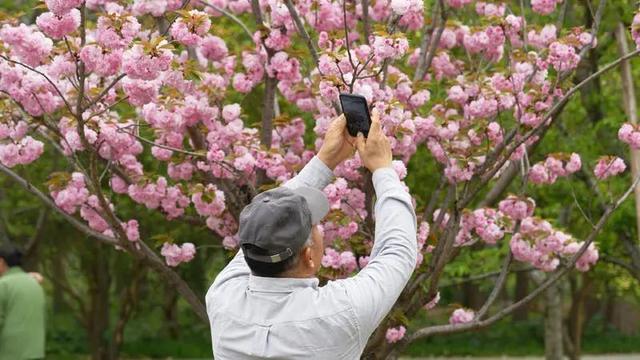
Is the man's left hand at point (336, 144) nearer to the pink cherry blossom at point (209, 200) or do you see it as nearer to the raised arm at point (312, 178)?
the raised arm at point (312, 178)

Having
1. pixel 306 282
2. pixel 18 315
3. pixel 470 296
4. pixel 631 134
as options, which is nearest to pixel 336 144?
pixel 306 282

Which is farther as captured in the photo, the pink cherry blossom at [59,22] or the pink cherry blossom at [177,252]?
the pink cherry blossom at [177,252]

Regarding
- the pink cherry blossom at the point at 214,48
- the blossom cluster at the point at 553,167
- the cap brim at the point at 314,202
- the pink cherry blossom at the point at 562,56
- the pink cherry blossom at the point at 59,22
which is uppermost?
the pink cherry blossom at the point at 214,48

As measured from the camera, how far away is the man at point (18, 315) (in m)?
5.77

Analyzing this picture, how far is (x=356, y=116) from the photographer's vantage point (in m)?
2.57

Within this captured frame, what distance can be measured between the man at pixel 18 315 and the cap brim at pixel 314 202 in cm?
391

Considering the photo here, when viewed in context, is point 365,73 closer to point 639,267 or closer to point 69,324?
point 639,267

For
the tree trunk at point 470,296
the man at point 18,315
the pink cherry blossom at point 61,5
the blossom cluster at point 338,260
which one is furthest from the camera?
the tree trunk at point 470,296

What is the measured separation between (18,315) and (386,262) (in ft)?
13.4

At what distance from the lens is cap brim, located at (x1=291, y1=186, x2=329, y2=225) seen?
2287 millimetres

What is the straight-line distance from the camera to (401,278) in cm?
225

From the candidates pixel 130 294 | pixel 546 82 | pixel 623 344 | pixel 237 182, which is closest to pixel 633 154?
pixel 546 82

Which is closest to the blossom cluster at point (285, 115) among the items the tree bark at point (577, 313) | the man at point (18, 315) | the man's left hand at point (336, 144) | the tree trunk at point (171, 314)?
the man at point (18, 315)

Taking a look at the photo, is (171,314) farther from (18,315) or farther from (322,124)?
(322,124)
